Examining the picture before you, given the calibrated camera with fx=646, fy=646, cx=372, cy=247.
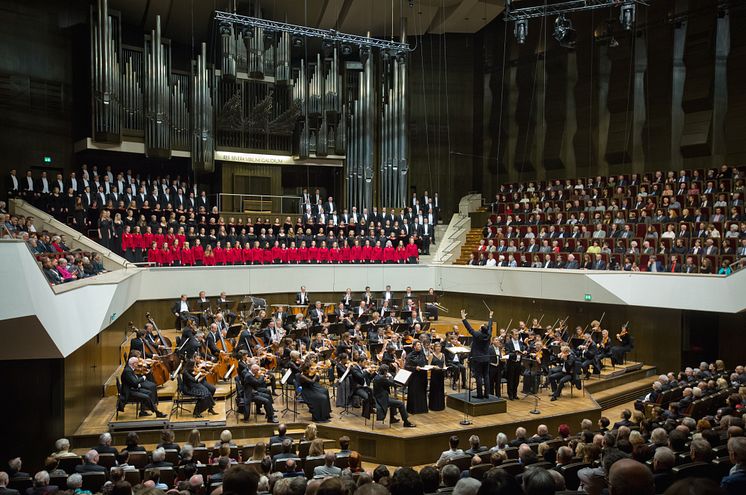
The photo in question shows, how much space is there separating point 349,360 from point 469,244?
35.6ft

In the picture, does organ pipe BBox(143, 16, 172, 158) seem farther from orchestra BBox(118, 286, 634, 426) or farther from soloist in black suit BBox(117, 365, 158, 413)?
soloist in black suit BBox(117, 365, 158, 413)

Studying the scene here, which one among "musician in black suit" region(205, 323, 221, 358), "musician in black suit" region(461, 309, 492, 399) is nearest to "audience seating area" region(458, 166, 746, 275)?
"musician in black suit" region(461, 309, 492, 399)

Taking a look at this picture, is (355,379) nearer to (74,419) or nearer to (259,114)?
(74,419)

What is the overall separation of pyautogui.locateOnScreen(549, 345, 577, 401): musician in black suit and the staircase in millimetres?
7531

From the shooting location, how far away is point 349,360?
1059cm

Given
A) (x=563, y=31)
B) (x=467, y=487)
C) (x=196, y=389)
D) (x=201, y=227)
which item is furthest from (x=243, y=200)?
(x=467, y=487)

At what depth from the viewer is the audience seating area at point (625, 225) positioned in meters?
14.3

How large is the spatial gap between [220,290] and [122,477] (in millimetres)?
11213

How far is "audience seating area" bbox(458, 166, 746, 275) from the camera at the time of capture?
563 inches

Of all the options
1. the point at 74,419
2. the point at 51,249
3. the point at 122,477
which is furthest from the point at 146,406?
the point at 122,477

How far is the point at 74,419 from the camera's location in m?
9.29

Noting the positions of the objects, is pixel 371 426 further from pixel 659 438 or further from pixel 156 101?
pixel 156 101

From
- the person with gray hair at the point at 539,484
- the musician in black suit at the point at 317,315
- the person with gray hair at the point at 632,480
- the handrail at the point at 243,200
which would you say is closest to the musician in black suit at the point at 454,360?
the musician in black suit at the point at 317,315

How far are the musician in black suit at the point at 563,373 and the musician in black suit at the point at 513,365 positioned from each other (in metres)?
0.68
